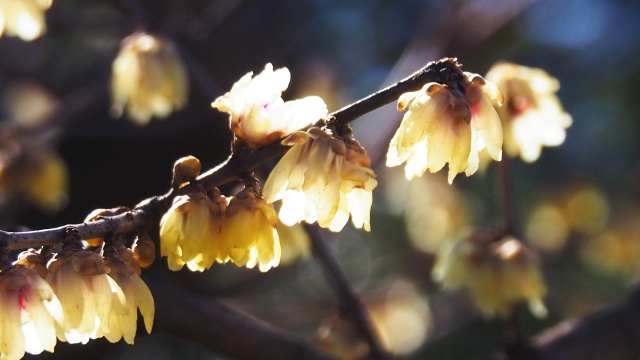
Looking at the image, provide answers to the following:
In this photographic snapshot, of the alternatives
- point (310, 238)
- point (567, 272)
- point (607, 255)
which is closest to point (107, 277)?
point (310, 238)

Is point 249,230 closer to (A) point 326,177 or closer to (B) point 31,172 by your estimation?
(A) point 326,177

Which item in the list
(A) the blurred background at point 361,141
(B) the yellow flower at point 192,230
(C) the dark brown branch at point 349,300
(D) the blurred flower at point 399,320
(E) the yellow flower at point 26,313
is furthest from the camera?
(D) the blurred flower at point 399,320

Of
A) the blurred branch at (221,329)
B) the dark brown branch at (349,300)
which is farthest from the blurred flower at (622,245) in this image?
the blurred branch at (221,329)

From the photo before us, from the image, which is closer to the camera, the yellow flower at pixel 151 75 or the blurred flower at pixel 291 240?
the blurred flower at pixel 291 240

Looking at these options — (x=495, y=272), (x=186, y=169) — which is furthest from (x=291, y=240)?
(x=186, y=169)

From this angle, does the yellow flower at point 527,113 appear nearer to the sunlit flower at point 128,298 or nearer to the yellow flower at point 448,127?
the yellow flower at point 448,127

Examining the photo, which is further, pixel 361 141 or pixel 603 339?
pixel 361 141
